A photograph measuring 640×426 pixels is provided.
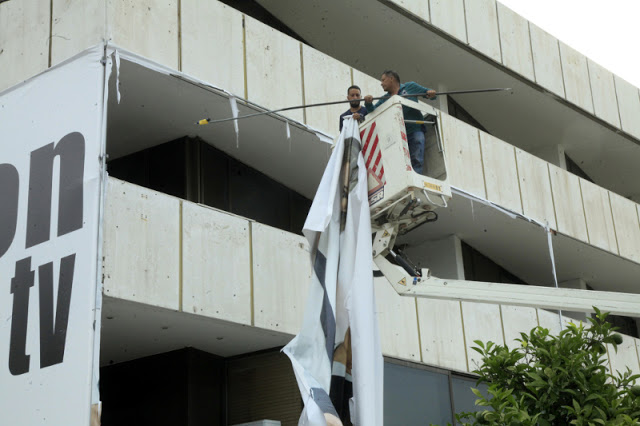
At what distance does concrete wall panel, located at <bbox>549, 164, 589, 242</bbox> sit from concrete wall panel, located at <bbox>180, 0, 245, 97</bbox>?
8.19 meters

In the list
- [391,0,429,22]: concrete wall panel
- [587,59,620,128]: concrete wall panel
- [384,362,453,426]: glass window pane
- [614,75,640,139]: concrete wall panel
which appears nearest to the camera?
[384,362,453,426]: glass window pane

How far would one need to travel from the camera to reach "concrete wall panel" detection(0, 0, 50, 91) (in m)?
13.9

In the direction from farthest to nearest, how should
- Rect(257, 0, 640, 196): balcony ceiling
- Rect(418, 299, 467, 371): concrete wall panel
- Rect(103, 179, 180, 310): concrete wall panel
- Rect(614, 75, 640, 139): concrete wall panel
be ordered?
1. Rect(614, 75, 640, 139): concrete wall panel
2. Rect(257, 0, 640, 196): balcony ceiling
3. Rect(418, 299, 467, 371): concrete wall panel
4. Rect(103, 179, 180, 310): concrete wall panel

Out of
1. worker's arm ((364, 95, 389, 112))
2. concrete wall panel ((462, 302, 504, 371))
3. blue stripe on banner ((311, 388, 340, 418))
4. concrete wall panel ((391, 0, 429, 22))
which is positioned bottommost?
blue stripe on banner ((311, 388, 340, 418))

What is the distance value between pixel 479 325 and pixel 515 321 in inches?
45.3

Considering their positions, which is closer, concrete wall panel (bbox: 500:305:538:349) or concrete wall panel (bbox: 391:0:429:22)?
concrete wall panel (bbox: 500:305:538:349)

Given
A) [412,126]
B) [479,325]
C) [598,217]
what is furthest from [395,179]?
[598,217]

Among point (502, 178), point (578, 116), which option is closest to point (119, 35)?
point (502, 178)

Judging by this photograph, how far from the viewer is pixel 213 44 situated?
14.7m

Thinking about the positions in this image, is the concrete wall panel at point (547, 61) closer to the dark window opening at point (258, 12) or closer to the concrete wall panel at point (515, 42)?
the concrete wall panel at point (515, 42)

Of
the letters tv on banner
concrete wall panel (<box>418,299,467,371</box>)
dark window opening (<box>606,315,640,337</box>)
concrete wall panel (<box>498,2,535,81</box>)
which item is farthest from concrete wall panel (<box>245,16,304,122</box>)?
dark window opening (<box>606,315,640,337</box>)

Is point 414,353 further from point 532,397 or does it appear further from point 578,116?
point 578,116

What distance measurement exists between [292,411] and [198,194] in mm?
3238

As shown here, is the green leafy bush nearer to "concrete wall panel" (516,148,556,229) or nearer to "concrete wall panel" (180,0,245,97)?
"concrete wall panel" (180,0,245,97)
